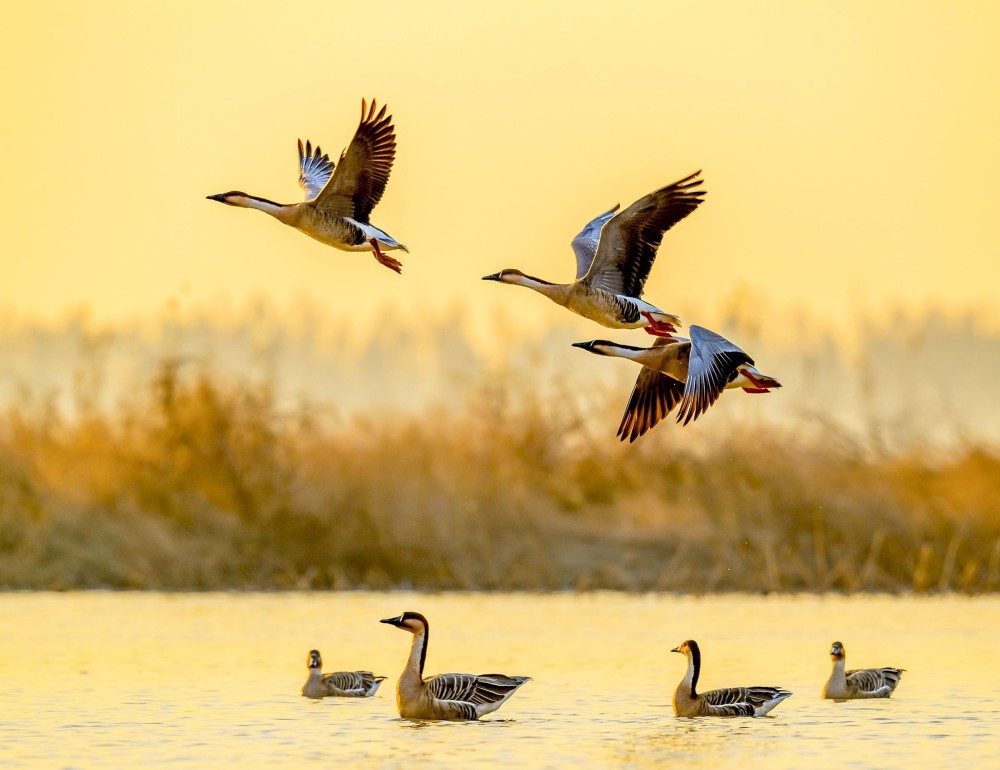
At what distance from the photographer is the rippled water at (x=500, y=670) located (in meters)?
13.2

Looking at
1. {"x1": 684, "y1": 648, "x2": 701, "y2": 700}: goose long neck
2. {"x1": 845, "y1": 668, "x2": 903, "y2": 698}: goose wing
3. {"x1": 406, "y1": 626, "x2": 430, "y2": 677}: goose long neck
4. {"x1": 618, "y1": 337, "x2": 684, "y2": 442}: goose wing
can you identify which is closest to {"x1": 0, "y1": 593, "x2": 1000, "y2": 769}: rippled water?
{"x1": 845, "y1": 668, "x2": 903, "y2": 698}: goose wing

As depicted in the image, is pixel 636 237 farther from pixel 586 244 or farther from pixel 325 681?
pixel 325 681

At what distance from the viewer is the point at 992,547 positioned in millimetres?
21766

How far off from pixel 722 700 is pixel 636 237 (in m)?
3.69

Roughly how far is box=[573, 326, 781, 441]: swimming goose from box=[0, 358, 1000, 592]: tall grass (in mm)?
7653

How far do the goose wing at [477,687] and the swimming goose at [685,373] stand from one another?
2.00 metres

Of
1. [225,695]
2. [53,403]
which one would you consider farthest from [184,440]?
[225,695]

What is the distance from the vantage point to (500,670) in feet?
56.0

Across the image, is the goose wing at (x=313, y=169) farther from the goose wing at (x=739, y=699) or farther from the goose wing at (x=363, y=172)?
the goose wing at (x=739, y=699)

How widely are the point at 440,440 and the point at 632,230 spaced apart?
1066 centimetres

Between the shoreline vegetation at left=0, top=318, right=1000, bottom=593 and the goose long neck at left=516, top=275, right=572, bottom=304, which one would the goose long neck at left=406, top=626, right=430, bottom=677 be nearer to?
the goose long neck at left=516, top=275, right=572, bottom=304

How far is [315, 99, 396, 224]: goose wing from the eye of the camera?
1312 centimetres

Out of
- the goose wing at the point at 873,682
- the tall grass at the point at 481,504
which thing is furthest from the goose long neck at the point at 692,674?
the tall grass at the point at 481,504

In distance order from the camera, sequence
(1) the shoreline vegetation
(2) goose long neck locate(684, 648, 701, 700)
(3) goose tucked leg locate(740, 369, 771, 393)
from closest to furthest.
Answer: (3) goose tucked leg locate(740, 369, 771, 393) < (2) goose long neck locate(684, 648, 701, 700) < (1) the shoreline vegetation
